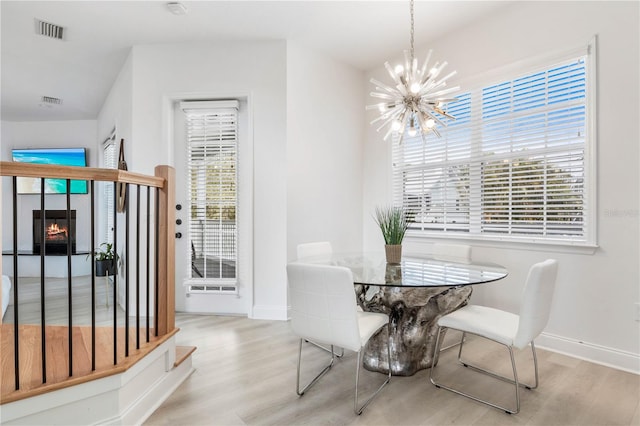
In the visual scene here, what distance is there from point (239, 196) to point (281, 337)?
1.53m

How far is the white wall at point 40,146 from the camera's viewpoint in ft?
20.3

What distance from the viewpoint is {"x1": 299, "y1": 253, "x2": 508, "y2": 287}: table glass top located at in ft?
6.30

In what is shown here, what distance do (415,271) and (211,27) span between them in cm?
297

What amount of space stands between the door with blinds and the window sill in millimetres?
1971

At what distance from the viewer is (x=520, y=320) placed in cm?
185

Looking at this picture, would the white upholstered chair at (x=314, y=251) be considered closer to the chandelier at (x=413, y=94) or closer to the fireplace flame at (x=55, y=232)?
the chandelier at (x=413, y=94)

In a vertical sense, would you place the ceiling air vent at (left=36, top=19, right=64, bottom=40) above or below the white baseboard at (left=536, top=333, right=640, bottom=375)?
above

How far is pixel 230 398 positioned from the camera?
2025mm

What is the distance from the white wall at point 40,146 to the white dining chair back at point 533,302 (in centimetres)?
659

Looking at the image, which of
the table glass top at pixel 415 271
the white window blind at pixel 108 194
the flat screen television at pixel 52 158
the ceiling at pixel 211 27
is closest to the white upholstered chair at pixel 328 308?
the table glass top at pixel 415 271

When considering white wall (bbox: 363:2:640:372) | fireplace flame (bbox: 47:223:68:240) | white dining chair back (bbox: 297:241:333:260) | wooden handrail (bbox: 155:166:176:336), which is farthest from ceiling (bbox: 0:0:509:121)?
fireplace flame (bbox: 47:223:68:240)

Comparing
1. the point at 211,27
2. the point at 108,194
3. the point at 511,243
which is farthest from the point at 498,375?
the point at 108,194

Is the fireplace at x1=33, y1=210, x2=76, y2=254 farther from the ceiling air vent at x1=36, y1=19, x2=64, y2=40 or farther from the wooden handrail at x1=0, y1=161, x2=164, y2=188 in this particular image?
the wooden handrail at x1=0, y1=161, x2=164, y2=188

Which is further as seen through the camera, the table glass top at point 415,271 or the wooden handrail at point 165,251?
the wooden handrail at point 165,251
